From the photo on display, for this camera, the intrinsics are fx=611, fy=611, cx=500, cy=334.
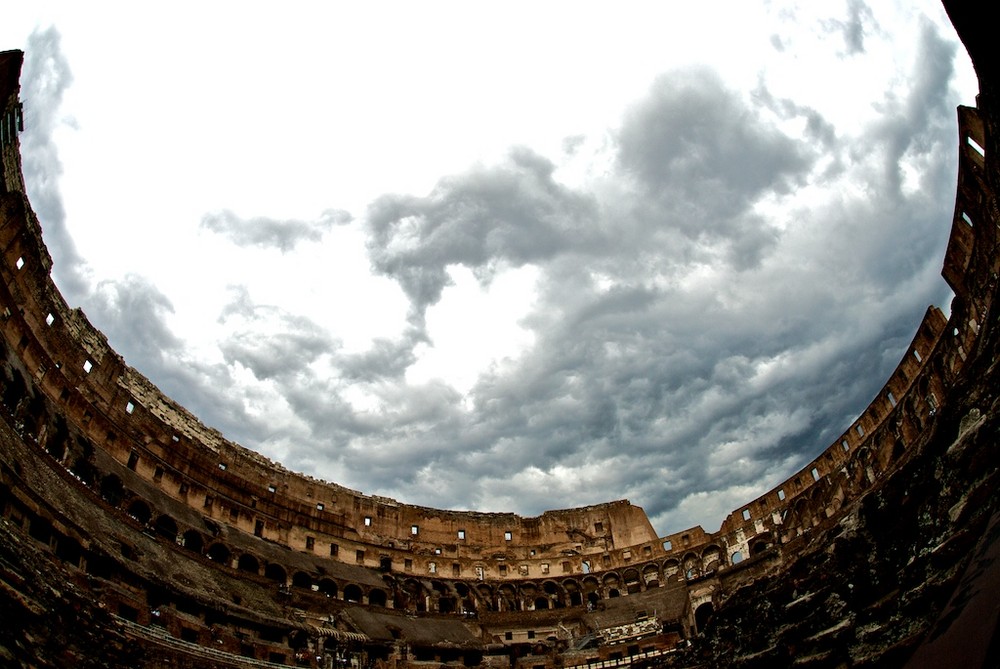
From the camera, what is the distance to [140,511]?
36062 mm

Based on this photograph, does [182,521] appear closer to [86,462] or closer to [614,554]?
[86,462]

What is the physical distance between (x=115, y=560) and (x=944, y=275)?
147 feet

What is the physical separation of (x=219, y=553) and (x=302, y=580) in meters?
6.28

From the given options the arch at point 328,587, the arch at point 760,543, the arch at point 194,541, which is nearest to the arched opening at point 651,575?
the arch at point 760,543

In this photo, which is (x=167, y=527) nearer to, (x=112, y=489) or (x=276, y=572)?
(x=112, y=489)

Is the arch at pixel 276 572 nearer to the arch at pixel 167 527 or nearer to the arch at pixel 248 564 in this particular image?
the arch at pixel 248 564

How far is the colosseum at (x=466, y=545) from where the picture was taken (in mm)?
15648

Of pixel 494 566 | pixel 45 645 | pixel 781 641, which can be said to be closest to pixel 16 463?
pixel 45 645

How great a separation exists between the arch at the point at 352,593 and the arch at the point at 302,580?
328cm

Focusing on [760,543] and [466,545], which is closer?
[760,543]

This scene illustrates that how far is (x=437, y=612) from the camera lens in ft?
161

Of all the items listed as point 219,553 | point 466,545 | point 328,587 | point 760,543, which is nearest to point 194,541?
point 219,553

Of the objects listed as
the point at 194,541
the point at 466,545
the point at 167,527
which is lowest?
the point at 194,541

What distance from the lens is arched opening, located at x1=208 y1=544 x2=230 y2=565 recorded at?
129 feet
